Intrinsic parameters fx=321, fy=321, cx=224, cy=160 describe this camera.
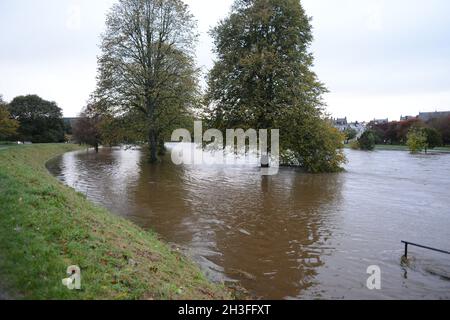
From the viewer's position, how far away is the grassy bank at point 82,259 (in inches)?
203

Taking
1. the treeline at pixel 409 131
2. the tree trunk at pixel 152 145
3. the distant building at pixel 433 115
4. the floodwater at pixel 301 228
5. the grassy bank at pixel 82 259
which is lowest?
the floodwater at pixel 301 228

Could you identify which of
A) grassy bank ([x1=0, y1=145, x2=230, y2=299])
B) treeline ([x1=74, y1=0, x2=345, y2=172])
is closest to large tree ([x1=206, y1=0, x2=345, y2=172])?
treeline ([x1=74, y1=0, x2=345, y2=172])

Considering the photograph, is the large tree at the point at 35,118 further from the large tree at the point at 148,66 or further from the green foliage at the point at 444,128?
the green foliage at the point at 444,128

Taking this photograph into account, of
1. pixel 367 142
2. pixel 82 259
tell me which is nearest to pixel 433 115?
pixel 367 142

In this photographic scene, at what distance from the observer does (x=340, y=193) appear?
1872cm

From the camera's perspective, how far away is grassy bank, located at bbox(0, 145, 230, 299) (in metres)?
5.17

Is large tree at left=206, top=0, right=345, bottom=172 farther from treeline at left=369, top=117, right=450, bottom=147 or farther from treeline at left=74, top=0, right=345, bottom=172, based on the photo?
treeline at left=369, top=117, right=450, bottom=147

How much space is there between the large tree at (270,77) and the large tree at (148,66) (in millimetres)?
5558

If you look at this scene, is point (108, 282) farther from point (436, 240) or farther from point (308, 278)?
point (436, 240)

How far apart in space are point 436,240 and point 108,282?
1037 centimetres

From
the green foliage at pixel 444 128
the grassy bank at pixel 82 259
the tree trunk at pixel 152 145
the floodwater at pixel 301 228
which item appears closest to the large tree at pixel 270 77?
the floodwater at pixel 301 228

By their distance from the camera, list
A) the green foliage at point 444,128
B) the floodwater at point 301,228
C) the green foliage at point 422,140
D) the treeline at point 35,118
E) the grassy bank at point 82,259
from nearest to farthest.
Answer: the grassy bank at point 82,259 < the floodwater at point 301,228 < the green foliage at point 422,140 < the treeline at point 35,118 < the green foliage at point 444,128

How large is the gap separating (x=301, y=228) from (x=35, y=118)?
2943 inches

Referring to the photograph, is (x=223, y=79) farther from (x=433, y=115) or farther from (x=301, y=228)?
(x=433, y=115)
